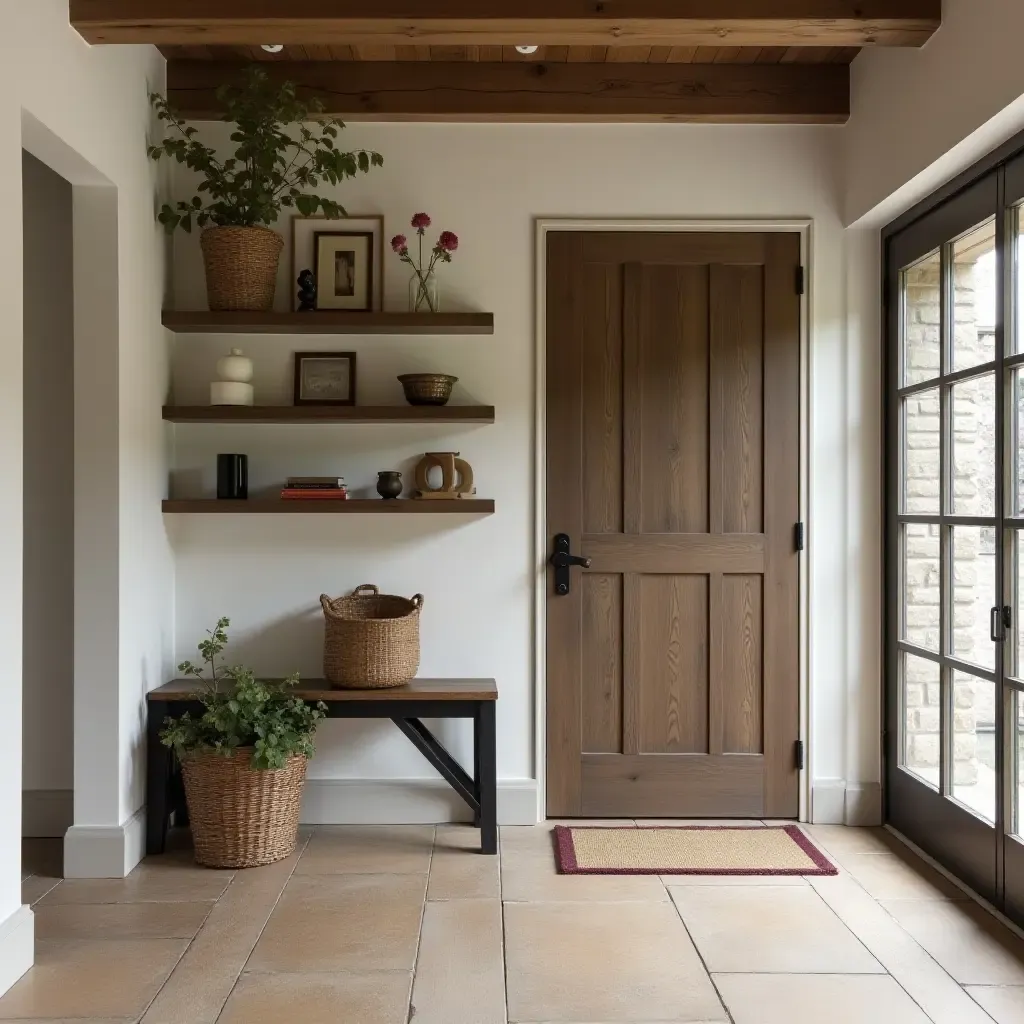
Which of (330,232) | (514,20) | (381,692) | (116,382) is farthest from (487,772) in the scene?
(514,20)

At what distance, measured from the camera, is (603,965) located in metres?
2.48

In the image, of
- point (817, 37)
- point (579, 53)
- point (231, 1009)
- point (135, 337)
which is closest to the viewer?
point (231, 1009)

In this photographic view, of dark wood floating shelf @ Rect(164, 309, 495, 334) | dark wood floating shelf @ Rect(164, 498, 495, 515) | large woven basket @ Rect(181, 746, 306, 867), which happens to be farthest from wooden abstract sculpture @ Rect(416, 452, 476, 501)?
large woven basket @ Rect(181, 746, 306, 867)

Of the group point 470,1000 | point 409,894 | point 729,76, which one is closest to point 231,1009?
point 470,1000

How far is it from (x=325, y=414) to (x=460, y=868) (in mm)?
1549

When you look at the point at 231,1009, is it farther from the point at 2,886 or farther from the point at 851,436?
the point at 851,436

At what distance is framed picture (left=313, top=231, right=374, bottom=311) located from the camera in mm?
3643

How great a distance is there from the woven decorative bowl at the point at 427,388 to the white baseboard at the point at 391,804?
1.35 meters

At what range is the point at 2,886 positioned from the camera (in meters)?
2.35

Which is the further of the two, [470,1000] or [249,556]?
[249,556]

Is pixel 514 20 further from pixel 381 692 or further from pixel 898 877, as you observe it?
pixel 898 877

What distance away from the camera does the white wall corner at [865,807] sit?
143 inches

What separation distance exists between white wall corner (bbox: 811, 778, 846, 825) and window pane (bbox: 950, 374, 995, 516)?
1.14 meters

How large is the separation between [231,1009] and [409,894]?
0.75m
